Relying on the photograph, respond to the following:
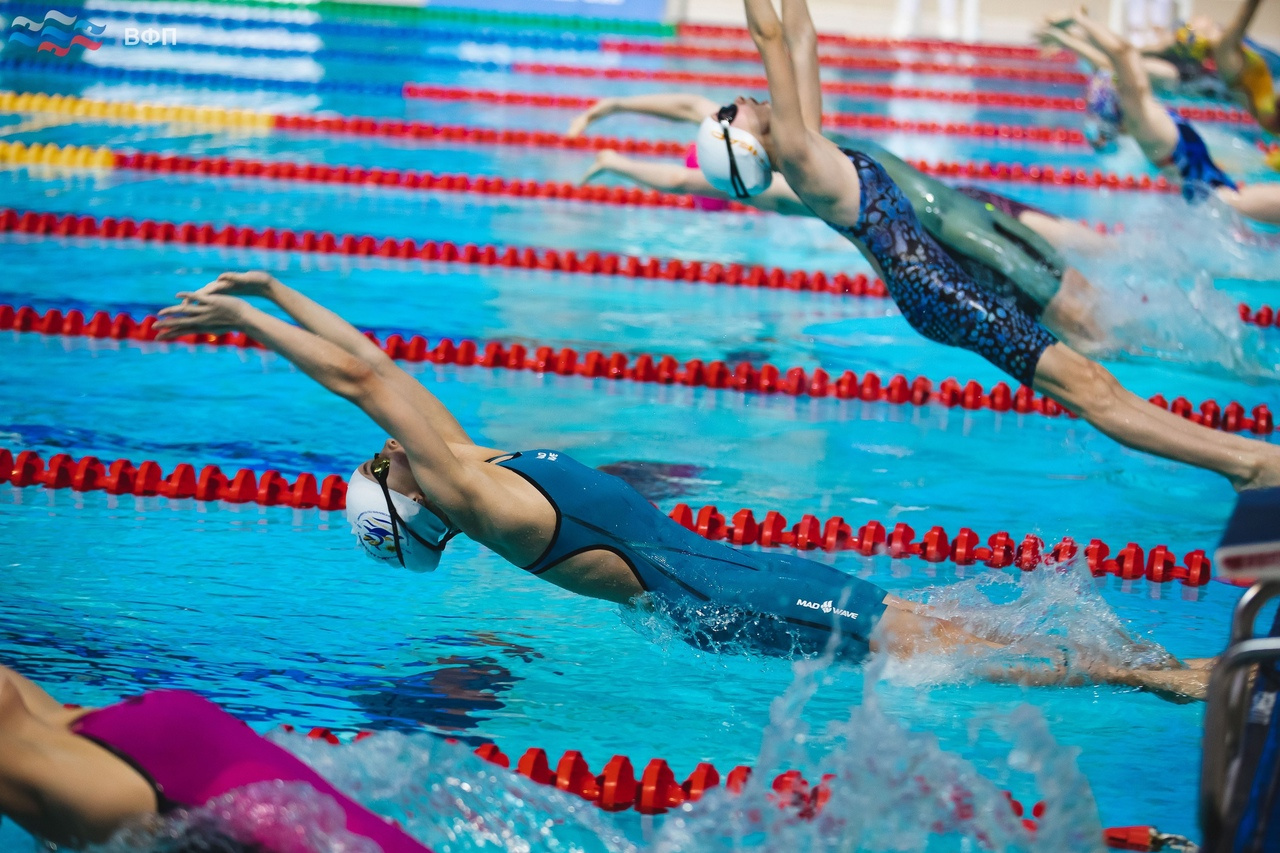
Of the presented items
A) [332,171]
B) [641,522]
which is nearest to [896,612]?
[641,522]

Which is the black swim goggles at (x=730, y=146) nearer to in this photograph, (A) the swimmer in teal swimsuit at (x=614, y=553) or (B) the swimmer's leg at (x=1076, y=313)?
(B) the swimmer's leg at (x=1076, y=313)

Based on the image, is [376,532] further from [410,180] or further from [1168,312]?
[410,180]

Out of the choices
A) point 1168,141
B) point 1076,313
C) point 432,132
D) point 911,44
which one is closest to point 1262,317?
point 1168,141

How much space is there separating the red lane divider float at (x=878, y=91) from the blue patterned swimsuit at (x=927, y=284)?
7.70m

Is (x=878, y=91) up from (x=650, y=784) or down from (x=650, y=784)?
up

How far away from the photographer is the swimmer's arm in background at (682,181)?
552cm

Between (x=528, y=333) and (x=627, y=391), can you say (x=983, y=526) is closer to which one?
(x=627, y=391)

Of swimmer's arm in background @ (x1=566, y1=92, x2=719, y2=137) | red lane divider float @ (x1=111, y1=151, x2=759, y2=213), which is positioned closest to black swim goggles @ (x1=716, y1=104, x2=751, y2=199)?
swimmer's arm in background @ (x1=566, y1=92, x2=719, y2=137)

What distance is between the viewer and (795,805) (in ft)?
9.00

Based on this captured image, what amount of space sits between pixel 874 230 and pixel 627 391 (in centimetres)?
140

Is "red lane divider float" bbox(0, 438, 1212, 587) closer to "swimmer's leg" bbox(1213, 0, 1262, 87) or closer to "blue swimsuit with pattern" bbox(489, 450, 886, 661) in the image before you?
"blue swimsuit with pattern" bbox(489, 450, 886, 661)

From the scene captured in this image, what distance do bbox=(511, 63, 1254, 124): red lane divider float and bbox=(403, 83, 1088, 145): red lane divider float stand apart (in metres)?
1.02

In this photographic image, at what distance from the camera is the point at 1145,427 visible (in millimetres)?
4129

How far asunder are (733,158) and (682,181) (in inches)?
73.3
